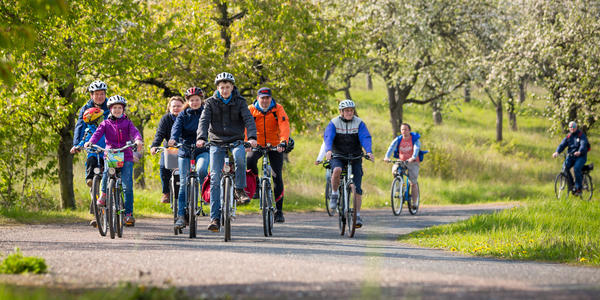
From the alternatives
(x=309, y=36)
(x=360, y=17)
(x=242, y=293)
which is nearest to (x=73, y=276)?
(x=242, y=293)

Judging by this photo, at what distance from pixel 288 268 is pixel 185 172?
4.38 m

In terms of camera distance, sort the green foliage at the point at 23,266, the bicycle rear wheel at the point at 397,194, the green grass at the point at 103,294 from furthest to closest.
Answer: the bicycle rear wheel at the point at 397,194
the green foliage at the point at 23,266
the green grass at the point at 103,294

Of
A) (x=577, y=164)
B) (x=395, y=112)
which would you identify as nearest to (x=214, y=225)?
(x=577, y=164)

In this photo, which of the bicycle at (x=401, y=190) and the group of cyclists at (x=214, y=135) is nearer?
the group of cyclists at (x=214, y=135)

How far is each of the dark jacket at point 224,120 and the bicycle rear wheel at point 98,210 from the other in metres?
1.74

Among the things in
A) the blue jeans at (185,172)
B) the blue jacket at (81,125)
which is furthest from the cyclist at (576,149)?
the blue jacket at (81,125)

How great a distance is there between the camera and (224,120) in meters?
10.0

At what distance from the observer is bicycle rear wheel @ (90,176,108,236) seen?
10.3 meters

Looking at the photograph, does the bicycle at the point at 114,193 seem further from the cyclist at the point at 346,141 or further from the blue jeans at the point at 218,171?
the cyclist at the point at 346,141

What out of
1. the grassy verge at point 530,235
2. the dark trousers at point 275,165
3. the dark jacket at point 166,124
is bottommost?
the grassy verge at point 530,235

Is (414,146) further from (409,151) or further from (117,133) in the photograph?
(117,133)

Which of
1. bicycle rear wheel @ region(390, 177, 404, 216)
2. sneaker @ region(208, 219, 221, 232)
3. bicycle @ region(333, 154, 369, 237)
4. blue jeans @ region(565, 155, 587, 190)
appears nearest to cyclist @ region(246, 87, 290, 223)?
bicycle @ region(333, 154, 369, 237)

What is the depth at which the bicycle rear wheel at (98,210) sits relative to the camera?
10289mm

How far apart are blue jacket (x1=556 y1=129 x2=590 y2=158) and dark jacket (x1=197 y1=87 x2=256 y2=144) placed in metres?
12.7
